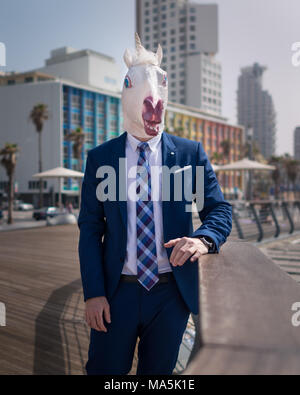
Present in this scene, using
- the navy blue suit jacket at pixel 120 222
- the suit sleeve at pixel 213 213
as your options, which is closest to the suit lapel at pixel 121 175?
the navy blue suit jacket at pixel 120 222

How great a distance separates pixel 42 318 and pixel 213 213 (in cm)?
350

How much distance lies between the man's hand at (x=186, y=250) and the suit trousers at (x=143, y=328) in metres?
0.26

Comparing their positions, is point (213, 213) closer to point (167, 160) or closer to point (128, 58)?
point (167, 160)

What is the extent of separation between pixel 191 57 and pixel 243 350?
10020 cm

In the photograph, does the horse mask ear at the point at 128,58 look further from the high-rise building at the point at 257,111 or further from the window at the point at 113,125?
the high-rise building at the point at 257,111

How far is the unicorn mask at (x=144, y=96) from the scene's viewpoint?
6.00 feet

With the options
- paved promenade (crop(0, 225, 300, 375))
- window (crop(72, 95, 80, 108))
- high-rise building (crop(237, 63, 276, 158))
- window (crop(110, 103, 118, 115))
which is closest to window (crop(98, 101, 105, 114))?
window (crop(110, 103, 118, 115))

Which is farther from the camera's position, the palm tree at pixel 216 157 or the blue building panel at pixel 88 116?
the palm tree at pixel 216 157

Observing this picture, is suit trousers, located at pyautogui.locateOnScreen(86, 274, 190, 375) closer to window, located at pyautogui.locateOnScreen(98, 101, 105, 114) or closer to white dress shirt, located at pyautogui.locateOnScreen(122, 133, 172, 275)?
white dress shirt, located at pyautogui.locateOnScreen(122, 133, 172, 275)

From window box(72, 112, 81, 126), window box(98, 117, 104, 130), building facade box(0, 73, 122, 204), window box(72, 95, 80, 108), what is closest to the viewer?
building facade box(0, 73, 122, 204)

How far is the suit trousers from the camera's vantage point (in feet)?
5.56

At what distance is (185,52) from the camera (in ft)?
325
